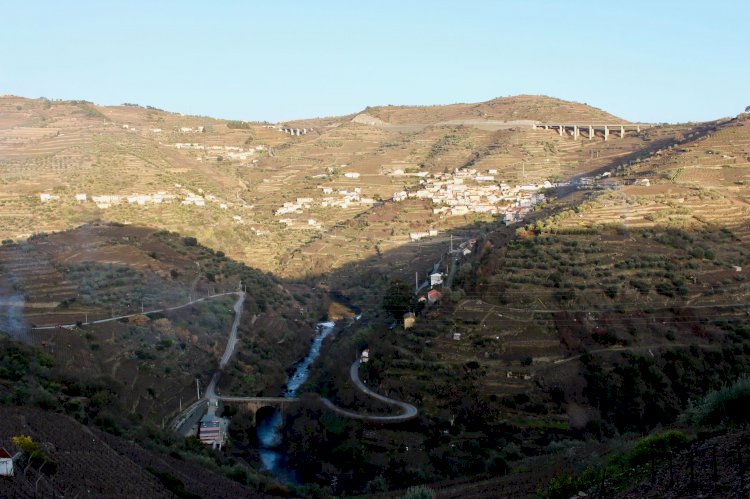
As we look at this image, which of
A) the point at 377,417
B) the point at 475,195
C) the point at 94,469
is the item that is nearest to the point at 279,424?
the point at 377,417

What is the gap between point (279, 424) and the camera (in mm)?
35594

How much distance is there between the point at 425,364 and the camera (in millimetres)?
31188

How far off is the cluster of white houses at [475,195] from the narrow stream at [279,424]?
17025 mm

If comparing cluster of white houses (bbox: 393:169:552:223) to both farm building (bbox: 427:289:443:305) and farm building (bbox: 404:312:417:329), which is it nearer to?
farm building (bbox: 427:289:443:305)

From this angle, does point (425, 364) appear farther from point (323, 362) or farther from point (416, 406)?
point (323, 362)

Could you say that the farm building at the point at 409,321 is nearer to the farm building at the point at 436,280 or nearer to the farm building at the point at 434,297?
the farm building at the point at 434,297

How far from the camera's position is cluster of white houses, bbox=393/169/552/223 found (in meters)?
62.4

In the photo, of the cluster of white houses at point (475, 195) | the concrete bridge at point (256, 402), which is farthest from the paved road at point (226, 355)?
the cluster of white houses at point (475, 195)

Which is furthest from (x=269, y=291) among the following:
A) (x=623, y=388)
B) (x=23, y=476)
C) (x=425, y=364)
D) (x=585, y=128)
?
(x=585, y=128)

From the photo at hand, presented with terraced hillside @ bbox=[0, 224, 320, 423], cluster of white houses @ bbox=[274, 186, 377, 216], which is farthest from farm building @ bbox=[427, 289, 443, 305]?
cluster of white houses @ bbox=[274, 186, 377, 216]

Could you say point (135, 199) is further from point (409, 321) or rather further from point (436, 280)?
point (409, 321)

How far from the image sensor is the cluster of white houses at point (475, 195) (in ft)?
205

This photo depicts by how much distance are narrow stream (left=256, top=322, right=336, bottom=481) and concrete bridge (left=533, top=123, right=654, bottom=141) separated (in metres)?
52.9

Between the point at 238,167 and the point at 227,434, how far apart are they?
65870 millimetres
